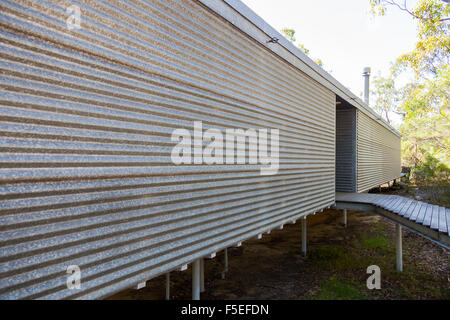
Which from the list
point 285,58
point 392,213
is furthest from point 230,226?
point 392,213

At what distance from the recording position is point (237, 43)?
4.05 meters

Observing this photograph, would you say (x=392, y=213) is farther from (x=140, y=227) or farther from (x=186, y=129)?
(x=140, y=227)

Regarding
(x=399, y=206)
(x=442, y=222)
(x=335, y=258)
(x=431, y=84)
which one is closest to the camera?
(x=442, y=222)

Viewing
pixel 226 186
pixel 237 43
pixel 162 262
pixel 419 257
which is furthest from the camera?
pixel 419 257

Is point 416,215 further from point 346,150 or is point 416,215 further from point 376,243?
point 346,150

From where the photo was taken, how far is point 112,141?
2.37m

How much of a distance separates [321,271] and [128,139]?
611 centimetres

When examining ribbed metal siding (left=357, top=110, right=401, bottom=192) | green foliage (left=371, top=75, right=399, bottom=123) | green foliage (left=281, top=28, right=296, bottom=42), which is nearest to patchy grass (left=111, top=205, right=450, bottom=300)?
ribbed metal siding (left=357, top=110, right=401, bottom=192)

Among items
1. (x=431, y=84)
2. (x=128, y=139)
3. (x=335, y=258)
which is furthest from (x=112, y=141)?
(x=431, y=84)

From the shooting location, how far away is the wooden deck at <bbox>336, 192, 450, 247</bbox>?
5.24 m

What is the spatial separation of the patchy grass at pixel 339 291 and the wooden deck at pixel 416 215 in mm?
1641

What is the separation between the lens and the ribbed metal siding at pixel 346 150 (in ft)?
32.5

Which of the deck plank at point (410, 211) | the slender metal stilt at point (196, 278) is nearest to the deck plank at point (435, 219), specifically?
the deck plank at point (410, 211)
